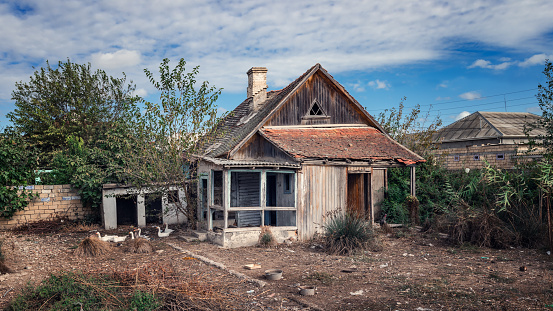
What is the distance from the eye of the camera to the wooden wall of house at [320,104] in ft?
48.8

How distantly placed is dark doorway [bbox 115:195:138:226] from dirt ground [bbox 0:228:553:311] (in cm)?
324

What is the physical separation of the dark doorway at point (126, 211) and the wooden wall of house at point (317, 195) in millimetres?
7284

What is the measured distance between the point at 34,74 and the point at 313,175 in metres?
23.8

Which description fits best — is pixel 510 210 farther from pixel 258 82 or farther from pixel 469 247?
pixel 258 82

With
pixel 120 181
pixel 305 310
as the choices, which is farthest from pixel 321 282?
pixel 120 181

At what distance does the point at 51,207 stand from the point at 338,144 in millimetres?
11119

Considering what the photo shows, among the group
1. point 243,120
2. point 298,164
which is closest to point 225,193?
point 298,164

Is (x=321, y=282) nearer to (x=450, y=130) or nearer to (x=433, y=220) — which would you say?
(x=433, y=220)

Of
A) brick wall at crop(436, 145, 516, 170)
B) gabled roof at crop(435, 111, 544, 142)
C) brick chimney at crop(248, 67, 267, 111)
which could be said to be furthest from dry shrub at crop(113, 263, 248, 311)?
gabled roof at crop(435, 111, 544, 142)

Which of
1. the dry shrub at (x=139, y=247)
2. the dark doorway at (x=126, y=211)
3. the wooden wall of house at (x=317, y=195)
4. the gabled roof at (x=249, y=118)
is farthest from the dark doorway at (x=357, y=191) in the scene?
the dark doorway at (x=126, y=211)

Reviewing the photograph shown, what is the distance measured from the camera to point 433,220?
520 inches

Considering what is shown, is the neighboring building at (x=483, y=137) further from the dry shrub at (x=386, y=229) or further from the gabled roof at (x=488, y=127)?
the dry shrub at (x=386, y=229)

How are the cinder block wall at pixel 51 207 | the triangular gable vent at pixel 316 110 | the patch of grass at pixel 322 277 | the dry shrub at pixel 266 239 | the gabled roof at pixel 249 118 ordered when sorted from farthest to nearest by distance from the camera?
the triangular gable vent at pixel 316 110 → the cinder block wall at pixel 51 207 → the gabled roof at pixel 249 118 → the dry shrub at pixel 266 239 → the patch of grass at pixel 322 277

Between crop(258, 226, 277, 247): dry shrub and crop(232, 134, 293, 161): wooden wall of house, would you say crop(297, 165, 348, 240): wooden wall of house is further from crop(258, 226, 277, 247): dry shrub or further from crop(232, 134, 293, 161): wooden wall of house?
crop(232, 134, 293, 161): wooden wall of house
